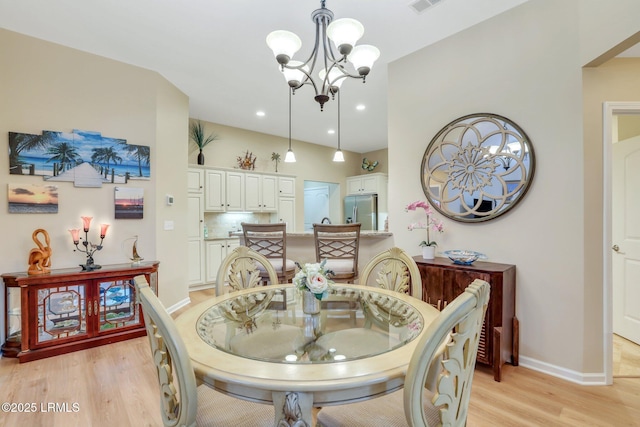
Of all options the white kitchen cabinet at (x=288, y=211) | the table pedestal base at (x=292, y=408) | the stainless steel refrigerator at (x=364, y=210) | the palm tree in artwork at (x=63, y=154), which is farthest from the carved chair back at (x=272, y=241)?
the stainless steel refrigerator at (x=364, y=210)

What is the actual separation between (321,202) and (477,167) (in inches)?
211

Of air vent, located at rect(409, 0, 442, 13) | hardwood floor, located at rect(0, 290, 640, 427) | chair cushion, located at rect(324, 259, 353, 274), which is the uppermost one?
air vent, located at rect(409, 0, 442, 13)

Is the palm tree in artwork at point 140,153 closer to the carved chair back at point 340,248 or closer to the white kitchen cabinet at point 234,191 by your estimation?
the white kitchen cabinet at point 234,191

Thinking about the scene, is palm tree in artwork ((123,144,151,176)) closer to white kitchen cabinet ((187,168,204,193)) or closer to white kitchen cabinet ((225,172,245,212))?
white kitchen cabinet ((187,168,204,193))

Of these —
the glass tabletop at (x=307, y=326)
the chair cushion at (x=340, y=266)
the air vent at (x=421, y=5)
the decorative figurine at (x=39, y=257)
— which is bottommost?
the glass tabletop at (x=307, y=326)

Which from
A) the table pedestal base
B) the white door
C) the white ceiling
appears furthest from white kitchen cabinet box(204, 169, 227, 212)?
the white door

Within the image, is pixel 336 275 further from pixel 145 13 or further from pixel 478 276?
pixel 145 13

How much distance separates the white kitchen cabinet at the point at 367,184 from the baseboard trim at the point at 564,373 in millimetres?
4827

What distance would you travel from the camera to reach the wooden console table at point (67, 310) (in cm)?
263

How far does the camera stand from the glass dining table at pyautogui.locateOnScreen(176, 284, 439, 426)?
3.19ft

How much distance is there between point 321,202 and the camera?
786 cm

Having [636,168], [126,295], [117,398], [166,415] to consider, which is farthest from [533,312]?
[126,295]

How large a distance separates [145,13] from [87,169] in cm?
169

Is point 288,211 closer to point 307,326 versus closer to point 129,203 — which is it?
point 129,203
